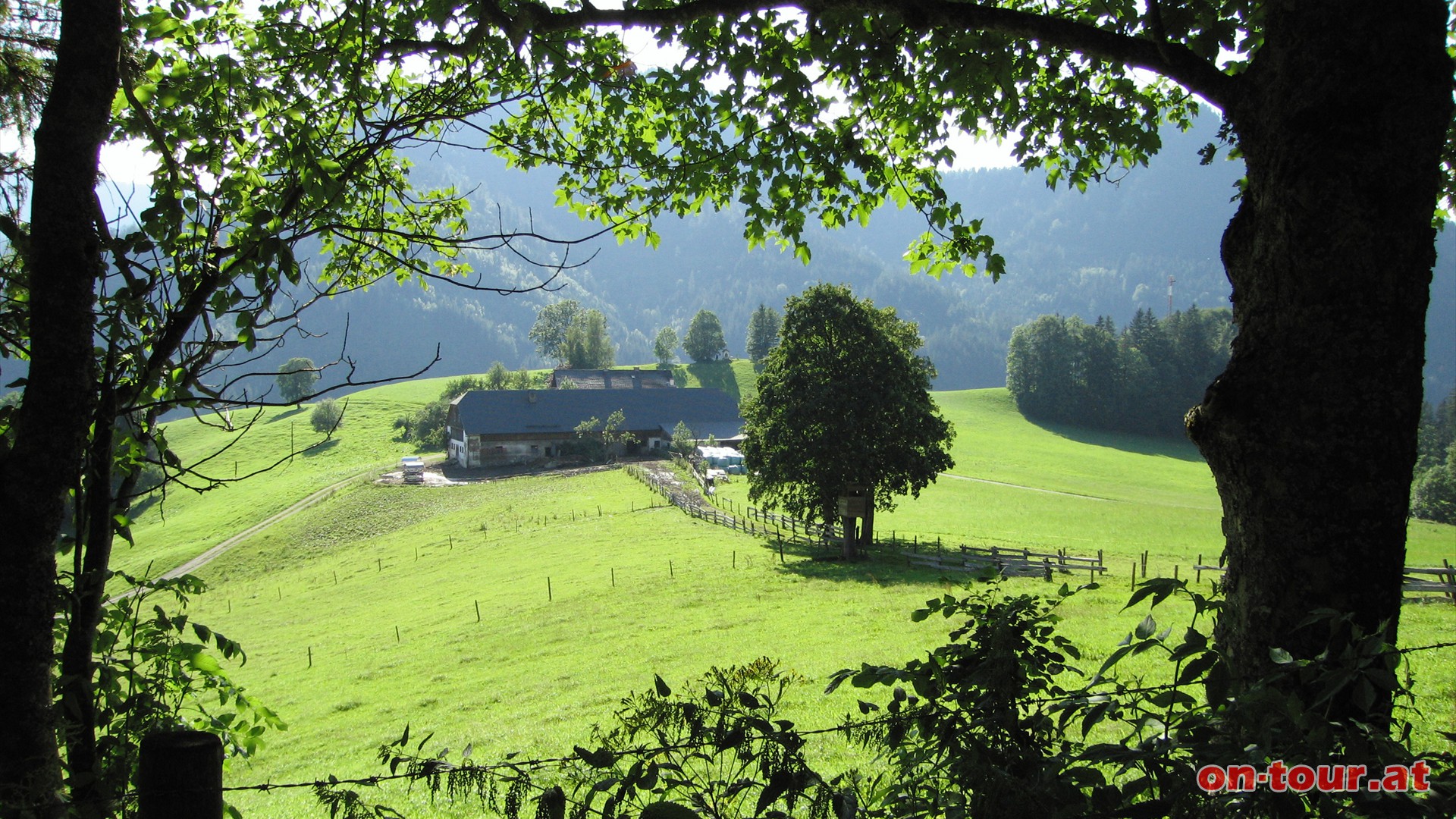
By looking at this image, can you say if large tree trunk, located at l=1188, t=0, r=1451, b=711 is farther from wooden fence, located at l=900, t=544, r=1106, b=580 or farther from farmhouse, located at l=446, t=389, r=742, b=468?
farmhouse, located at l=446, t=389, r=742, b=468

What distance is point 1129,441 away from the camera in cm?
7588

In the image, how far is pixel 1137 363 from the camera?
8381cm

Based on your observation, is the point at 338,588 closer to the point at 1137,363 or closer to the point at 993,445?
the point at 993,445

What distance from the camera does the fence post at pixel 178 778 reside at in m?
2.20

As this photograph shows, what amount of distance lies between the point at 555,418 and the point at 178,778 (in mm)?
72297

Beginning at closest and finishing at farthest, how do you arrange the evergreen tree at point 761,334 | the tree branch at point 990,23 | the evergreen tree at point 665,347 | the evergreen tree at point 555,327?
1. the tree branch at point 990,23
2. the evergreen tree at point 555,327
3. the evergreen tree at point 761,334
4. the evergreen tree at point 665,347

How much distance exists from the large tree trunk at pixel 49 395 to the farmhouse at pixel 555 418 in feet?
222

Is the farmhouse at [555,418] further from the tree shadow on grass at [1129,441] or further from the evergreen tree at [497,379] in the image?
the tree shadow on grass at [1129,441]

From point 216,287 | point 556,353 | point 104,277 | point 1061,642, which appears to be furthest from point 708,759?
point 556,353

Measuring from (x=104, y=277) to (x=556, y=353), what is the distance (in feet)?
389

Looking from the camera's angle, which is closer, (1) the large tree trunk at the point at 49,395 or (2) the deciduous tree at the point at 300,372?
(1) the large tree trunk at the point at 49,395

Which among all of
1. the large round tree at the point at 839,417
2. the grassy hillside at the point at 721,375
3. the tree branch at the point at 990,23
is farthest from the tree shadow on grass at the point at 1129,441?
the tree branch at the point at 990,23

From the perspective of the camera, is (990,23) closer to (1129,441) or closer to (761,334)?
(1129,441)

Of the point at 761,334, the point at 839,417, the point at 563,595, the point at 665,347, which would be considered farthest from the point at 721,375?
the point at 563,595
